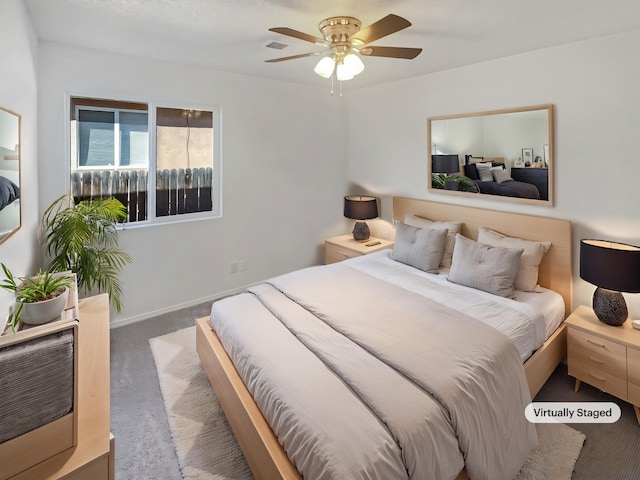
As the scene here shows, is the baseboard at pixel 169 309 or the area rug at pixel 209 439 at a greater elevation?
the baseboard at pixel 169 309

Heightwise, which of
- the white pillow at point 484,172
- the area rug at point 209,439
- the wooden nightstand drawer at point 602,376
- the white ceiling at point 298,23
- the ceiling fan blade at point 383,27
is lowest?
the area rug at point 209,439

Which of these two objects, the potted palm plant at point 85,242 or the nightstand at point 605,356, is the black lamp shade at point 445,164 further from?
the potted palm plant at point 85,242

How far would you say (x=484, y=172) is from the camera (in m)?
3.35

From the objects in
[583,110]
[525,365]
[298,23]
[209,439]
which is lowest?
[209,439]

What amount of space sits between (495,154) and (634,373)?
200 centimetres

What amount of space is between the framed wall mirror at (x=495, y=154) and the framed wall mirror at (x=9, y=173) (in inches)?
137

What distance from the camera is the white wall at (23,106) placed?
1.71m

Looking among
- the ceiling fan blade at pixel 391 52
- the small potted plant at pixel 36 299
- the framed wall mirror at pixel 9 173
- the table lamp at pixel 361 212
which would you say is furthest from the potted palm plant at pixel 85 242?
the table lamp at pixel 361 212

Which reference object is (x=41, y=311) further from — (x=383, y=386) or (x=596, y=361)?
(x=596, y=361)

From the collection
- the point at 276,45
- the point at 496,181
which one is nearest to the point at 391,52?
the point at 276,45

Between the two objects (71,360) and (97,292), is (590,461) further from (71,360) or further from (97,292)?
(97,292)

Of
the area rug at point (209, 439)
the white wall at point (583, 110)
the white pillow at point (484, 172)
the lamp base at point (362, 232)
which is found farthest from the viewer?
the lamp base at point (362, 232)

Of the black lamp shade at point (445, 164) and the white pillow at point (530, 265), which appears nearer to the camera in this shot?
the white pillow at point (530, 265)

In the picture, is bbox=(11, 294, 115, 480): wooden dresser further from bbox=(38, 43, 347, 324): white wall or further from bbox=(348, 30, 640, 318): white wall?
bbox=(348, 30, 640, 318): white wall
